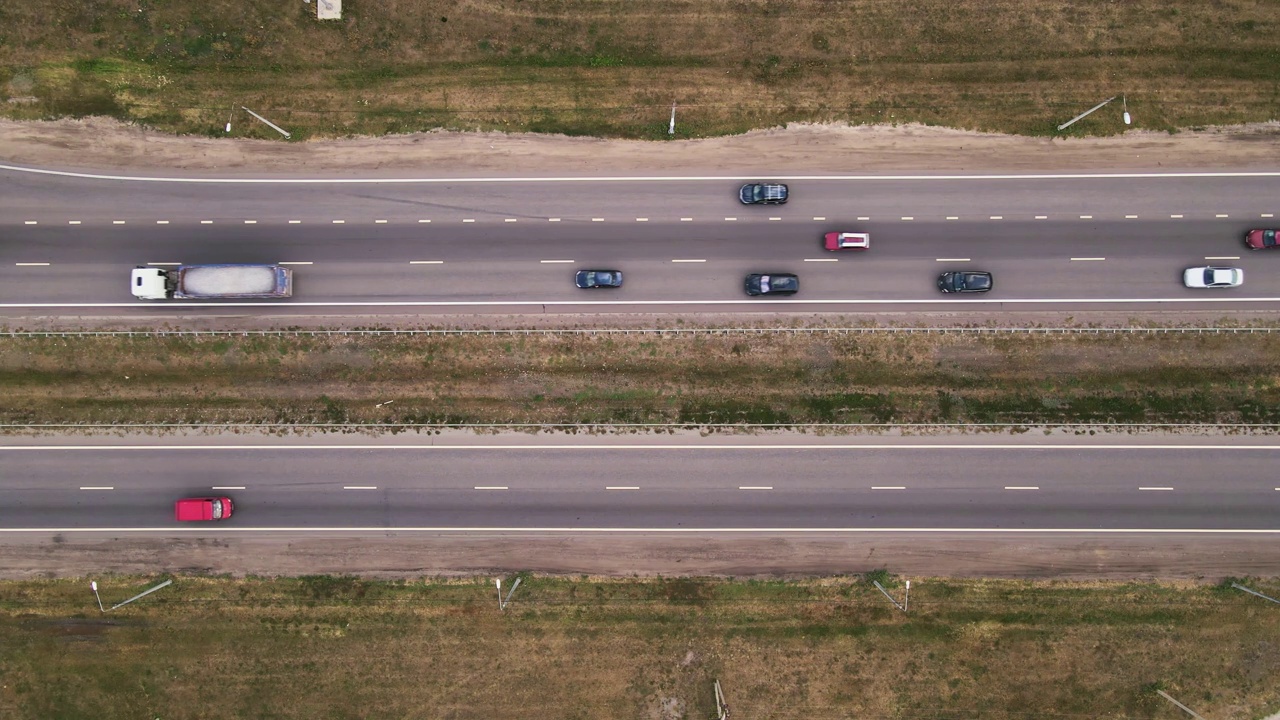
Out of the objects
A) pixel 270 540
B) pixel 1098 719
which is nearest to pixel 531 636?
pixel 270 540

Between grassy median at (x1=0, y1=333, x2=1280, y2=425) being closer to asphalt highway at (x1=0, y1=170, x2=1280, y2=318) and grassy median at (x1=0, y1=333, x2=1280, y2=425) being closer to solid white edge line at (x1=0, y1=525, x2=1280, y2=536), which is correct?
asphalt highway at (x1=0, y1=170, x2=1280, y2=318)

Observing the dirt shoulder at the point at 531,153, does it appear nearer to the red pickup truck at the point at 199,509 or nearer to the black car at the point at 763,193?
the black car at the point at 763,193

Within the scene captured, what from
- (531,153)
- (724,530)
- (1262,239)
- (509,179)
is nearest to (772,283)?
(724,530)

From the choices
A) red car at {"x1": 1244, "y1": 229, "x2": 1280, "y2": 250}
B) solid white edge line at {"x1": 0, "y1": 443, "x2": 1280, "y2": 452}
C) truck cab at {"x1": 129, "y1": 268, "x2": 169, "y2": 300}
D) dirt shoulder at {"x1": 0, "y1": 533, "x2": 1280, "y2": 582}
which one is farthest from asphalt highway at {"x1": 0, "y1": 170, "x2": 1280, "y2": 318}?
dirt shoulder at {"x1": 0, "y1": 533, "x2": 1280, "y2": 582}

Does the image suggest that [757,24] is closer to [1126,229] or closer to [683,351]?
[683,351]

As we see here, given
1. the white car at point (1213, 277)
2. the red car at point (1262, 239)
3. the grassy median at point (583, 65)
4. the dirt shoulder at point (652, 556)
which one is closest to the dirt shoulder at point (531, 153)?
the grassy median at point (583, 65)

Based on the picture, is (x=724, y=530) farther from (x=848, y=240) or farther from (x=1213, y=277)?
(x=1213, y=277)
